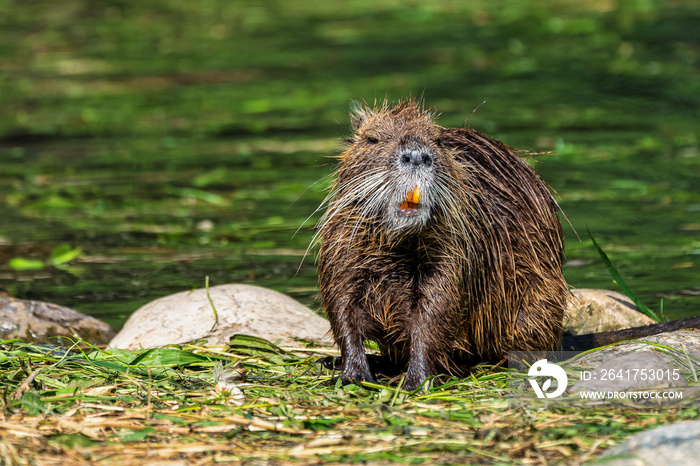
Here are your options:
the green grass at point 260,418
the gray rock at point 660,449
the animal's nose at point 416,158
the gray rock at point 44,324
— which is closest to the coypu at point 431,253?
the animal's nose at point 416,158

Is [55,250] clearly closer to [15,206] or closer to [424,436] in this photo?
[15,206]

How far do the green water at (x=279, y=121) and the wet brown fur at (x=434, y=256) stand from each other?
0.82 meters

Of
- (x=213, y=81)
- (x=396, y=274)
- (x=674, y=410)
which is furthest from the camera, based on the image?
(x=213, y=81)

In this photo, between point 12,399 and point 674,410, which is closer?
point 674,410

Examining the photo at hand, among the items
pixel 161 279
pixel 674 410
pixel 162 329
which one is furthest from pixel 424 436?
pixel 161 279

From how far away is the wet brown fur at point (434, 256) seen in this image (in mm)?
3896

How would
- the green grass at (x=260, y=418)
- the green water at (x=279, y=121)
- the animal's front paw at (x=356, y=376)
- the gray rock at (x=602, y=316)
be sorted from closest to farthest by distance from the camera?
the green grass at (x=260, y=418)
the animal's front paw at (x=356, y=376)
the gray rock at (x=602, y=316)
the green water at (x=279, y=121)

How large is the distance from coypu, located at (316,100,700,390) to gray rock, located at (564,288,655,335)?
2.60 feet

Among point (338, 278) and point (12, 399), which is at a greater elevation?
point (338, 278)

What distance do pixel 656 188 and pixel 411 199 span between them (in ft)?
16.3

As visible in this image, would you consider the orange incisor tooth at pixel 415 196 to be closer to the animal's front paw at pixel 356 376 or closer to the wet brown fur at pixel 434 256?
the wet brown fur at pixel 434 256

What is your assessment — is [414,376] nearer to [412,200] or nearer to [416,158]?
[412,200]

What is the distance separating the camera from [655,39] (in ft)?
48.0
